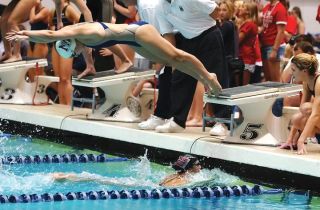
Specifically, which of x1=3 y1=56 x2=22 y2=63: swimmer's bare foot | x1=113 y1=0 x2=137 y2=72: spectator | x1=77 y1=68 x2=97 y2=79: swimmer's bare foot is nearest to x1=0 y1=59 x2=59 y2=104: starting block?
x1=3 y1=56 x2=22 y2=63: swimmer's bare foot

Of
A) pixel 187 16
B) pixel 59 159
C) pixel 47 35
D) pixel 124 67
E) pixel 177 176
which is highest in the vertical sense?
pixel 187 16

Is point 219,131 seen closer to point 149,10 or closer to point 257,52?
point 149,10

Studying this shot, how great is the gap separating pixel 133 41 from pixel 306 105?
1476 mm

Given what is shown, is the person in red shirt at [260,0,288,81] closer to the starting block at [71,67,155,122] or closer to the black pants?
the starting block at [71,67,155,122]

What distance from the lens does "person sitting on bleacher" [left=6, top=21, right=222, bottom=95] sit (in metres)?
6.32

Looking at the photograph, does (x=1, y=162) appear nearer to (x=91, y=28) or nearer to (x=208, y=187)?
(x=91, y=28)

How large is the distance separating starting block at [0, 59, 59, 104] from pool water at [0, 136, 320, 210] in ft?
6.39

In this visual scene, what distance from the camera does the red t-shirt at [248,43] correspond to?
8.86 m

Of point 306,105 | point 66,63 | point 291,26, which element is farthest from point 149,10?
point 291,26

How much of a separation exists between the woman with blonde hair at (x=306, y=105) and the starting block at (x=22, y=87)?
12.2 feet

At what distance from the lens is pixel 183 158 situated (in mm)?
6004

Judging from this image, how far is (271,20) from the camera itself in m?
9.60

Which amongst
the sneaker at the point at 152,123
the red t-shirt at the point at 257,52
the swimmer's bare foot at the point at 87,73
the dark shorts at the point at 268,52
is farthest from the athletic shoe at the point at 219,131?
the dark shorts at the point at 268,52

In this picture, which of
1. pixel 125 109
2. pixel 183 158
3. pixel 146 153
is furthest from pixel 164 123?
pixel 183 158
